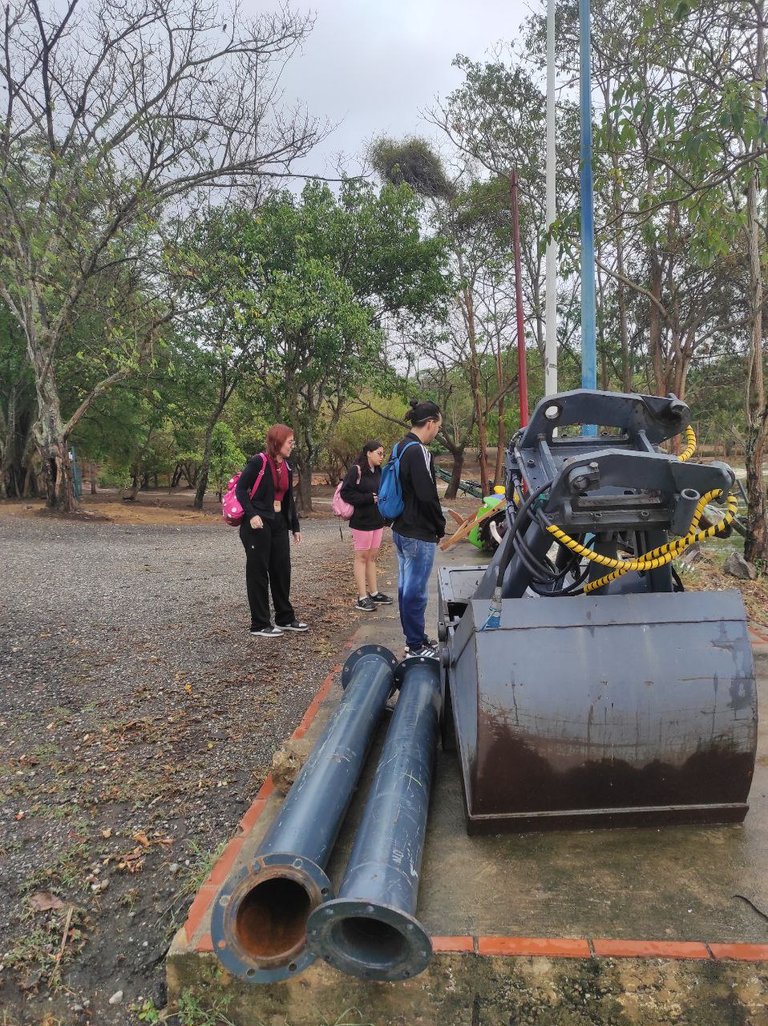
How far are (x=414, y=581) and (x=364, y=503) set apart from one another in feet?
5.90

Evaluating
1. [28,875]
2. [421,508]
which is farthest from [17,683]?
[421,508]

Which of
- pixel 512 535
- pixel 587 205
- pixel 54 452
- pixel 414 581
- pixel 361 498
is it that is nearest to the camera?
pixel 512 535

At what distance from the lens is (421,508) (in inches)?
173

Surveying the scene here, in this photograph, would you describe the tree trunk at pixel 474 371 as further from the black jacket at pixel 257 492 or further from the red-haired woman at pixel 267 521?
the black jacket at pixel 257 492

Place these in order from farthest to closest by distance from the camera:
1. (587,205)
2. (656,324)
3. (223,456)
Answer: (223,456) → (656,324) → (587,205)

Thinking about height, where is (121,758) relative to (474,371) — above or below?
below

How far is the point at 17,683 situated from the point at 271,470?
7.64 ft

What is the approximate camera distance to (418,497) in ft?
14.3

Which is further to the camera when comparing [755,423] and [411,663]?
[755,423]

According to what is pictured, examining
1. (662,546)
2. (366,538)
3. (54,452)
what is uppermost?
(54,452)

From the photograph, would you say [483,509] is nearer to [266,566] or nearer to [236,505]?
[266,566]

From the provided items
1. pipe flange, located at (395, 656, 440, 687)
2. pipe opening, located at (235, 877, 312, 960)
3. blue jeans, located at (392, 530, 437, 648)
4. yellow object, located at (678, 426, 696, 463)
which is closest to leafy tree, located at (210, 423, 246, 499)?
blue jeans, located at (392, 530, 437, 648)

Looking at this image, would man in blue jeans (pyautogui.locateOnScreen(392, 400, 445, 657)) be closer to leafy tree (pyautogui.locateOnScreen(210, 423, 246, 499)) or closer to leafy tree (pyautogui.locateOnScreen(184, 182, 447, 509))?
leafy tree (pyautogui.locateOnScreen(184, 182, 447, 509))

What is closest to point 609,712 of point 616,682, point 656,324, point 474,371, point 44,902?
point 616,682
